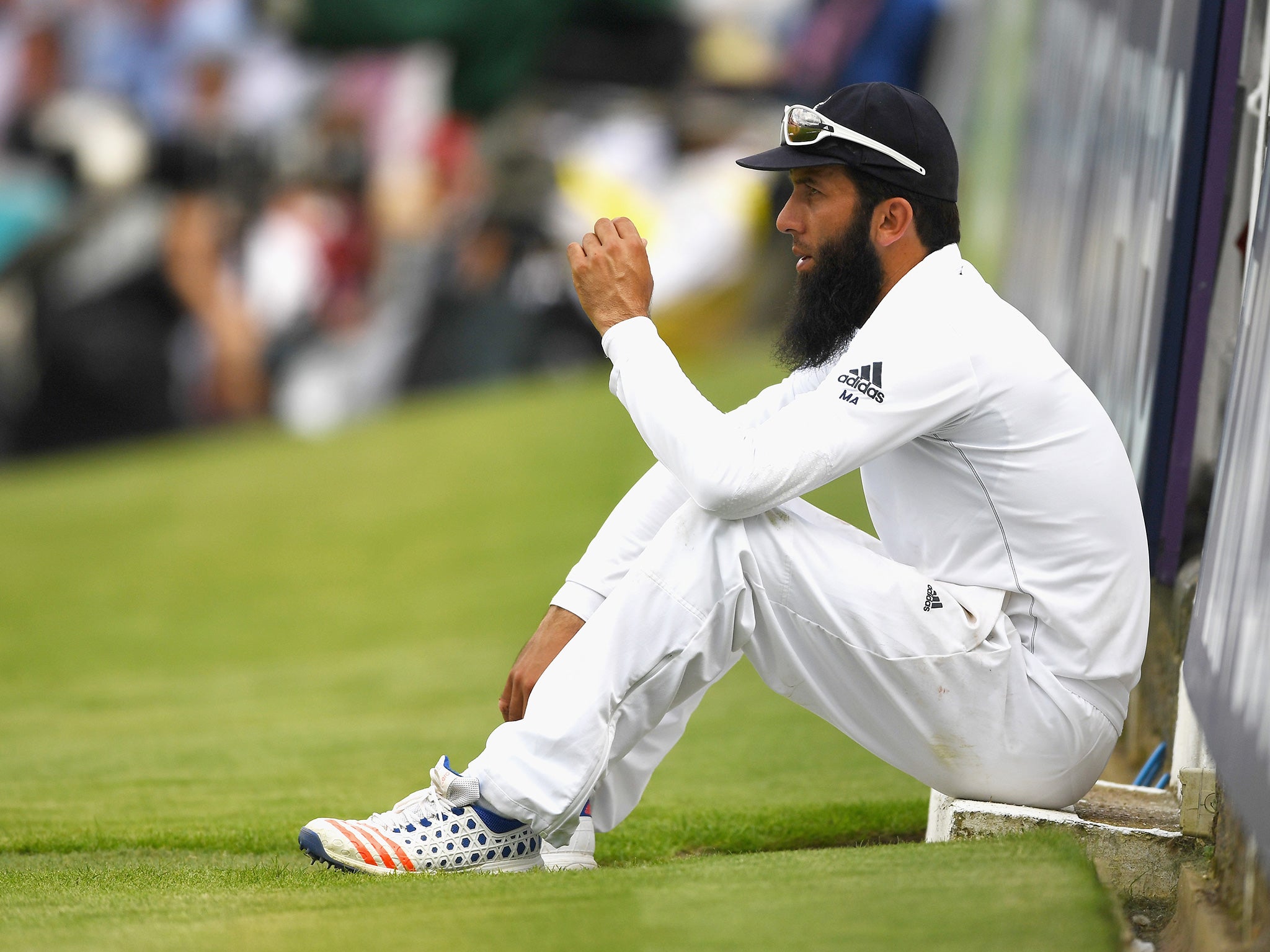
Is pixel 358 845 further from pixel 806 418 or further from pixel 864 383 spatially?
pixel 864 383

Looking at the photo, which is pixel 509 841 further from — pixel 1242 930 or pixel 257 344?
pixel 257 344

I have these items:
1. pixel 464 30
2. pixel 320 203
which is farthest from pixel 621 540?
pixel 464 30

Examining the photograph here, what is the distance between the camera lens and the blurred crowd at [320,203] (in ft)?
45.6

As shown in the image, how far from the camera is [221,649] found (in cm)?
722

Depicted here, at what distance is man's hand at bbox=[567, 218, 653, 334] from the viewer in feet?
8.86

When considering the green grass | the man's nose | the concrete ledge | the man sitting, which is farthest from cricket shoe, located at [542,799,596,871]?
the man's nose

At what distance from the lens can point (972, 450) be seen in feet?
8.77

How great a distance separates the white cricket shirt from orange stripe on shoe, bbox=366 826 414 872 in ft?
2.58

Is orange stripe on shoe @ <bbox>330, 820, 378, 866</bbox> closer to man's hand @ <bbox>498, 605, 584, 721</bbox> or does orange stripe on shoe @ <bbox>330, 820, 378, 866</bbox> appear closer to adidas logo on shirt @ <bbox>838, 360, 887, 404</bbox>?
man's hand @ <bbox>498, 605, 584, 721</bbox>

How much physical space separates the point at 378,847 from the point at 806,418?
3.39ft

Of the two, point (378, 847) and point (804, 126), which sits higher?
point (804, 126)

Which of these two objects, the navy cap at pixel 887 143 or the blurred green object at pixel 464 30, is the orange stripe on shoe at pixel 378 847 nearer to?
the navy cap at pixel 887 143

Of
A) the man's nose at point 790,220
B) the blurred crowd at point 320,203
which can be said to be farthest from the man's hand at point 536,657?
the blurred crowd at point 320,203

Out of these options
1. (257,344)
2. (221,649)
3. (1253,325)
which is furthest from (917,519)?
(257,344)
